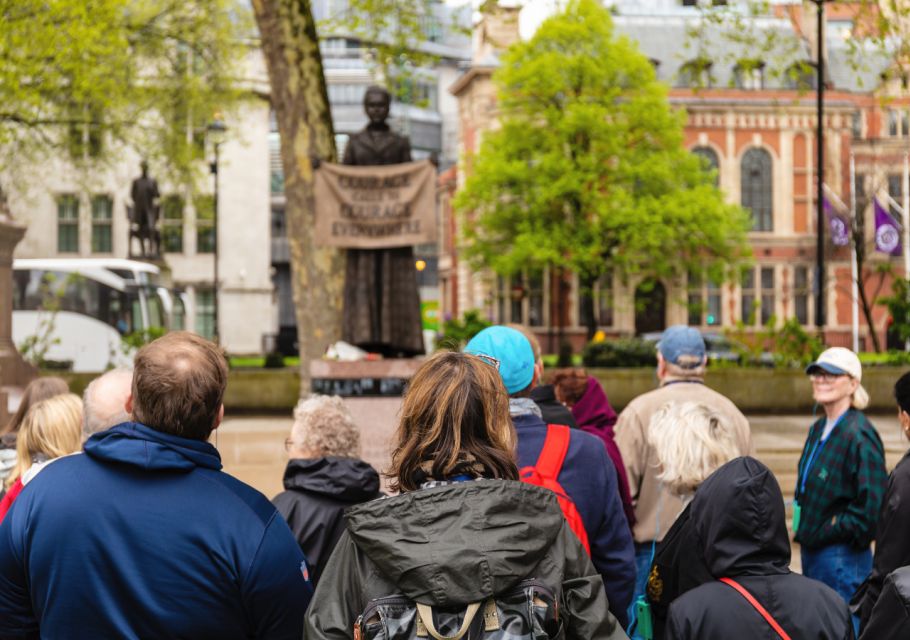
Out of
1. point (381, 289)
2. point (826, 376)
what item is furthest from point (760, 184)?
point (826, 376)

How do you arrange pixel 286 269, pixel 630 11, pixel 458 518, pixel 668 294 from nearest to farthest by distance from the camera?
pixel 458 518, pixel 668 294, pixel 630 11, pixel 286 269

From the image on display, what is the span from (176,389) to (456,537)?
895 millimetres

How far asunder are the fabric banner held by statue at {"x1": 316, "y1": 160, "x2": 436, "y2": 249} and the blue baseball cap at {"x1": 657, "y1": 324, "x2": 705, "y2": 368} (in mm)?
5151

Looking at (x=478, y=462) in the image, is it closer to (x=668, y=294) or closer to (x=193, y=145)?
(x=193, y=145)

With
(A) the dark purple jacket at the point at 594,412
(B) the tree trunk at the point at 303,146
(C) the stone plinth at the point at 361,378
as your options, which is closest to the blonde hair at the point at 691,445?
(A) the dark purple jacket at the point at 594,412

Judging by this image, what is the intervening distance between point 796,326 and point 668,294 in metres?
32.9

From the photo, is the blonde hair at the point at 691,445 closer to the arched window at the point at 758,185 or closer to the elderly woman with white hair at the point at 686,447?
the elderly woman with white hair at the point at 686,447

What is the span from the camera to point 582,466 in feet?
13.1

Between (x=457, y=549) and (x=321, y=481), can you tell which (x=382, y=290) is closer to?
(x=321, y=481)

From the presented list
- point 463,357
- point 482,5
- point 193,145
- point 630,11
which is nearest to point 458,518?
point 463,357

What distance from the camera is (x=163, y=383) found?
2.90m

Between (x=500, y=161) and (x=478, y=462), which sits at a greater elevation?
(x=500, y=161)

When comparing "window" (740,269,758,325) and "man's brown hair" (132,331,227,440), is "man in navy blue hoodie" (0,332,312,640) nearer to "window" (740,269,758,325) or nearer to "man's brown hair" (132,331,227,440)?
"man's brown hair" (132,331,227,440)

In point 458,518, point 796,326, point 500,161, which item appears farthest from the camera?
point 500,161
